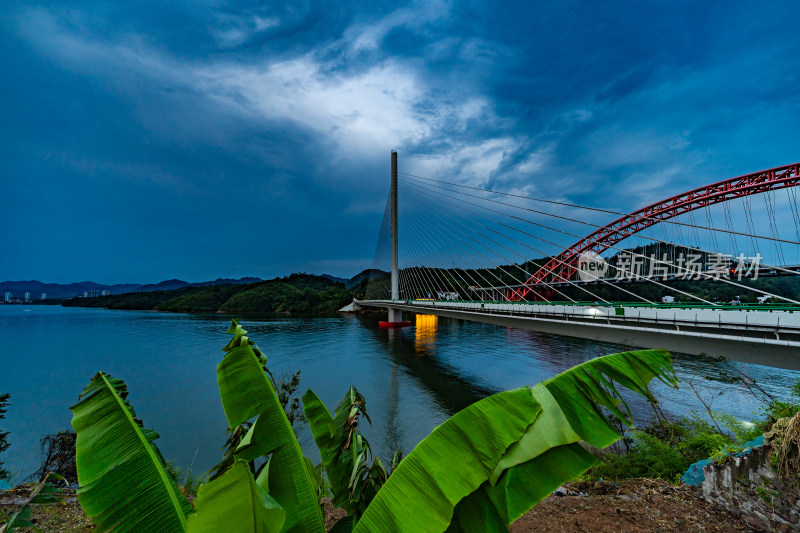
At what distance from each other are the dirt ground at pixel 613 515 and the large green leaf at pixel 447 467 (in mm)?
3061

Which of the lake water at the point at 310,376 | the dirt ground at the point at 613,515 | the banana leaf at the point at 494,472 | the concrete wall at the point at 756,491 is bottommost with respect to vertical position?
the lake water at the point at 310,376

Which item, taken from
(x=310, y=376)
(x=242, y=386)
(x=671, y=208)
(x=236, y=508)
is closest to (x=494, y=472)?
(x=236, y=508)

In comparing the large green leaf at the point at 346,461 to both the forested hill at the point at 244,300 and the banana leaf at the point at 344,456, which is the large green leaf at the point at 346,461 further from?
the forested hill at the point at 244,300

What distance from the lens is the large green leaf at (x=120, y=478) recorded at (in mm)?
1490

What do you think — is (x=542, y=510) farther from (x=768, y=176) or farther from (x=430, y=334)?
(x=430, y=334)

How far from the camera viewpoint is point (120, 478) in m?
1.60

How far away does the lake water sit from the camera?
10.9 m

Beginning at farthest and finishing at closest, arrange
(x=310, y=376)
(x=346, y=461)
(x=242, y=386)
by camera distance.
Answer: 1. (x=310, y=376)
2. (x=346, y=461)
3. (x=242, y=386)

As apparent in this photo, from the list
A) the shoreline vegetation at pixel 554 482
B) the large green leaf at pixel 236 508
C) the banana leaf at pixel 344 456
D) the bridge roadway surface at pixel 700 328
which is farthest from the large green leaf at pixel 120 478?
the bridge roadway surface at pixel 700 328

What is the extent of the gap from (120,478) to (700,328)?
12.5m

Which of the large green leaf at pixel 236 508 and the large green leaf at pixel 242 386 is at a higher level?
the large green leaf at pixel 242 386

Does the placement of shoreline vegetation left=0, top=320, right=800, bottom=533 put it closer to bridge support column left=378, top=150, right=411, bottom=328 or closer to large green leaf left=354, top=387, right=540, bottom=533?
large green leaf left=354, top=387, right=540, bottom=533

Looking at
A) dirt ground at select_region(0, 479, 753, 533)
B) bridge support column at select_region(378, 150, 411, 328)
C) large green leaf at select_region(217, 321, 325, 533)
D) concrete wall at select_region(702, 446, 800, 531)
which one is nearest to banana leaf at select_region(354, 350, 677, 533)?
large green leaf at select_region(217, 321, 325, 533)

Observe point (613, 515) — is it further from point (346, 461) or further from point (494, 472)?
point (494, 472)
